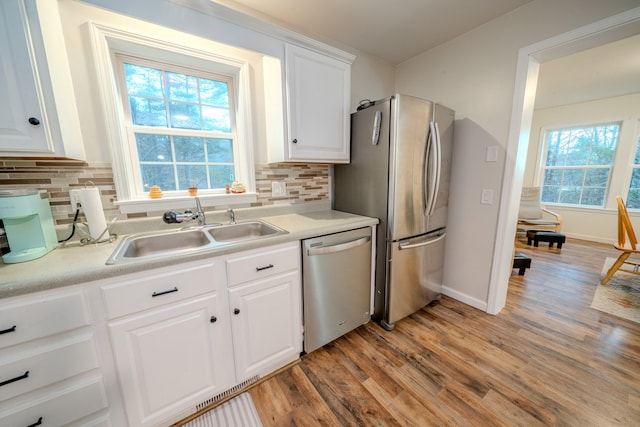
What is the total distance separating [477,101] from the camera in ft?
6.42

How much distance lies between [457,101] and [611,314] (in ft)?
7.67

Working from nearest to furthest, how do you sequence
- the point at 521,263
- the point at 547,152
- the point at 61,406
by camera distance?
the point at 61,406 → the point at 521,263 → the point at 547,152

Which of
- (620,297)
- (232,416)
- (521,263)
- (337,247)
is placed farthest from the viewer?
(521,263)

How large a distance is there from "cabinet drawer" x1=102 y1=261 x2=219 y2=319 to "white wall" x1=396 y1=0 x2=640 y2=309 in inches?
84.8

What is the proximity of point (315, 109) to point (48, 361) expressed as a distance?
187cm

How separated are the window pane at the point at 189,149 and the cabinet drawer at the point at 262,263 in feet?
3.17

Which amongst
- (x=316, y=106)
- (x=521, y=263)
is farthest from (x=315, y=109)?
(x=521, y=263)

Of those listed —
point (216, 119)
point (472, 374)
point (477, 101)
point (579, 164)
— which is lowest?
point (472, 374)

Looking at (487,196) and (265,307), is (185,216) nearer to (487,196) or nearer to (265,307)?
(265,307)

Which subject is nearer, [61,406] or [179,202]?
[61,406]

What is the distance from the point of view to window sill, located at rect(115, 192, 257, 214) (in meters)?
1.41

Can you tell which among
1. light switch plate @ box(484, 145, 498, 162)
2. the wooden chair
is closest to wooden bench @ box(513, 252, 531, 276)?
the wooden chair

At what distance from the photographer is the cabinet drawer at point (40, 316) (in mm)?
777

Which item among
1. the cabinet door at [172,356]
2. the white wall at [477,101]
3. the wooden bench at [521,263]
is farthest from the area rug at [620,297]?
the cabinet door at [172,356]
